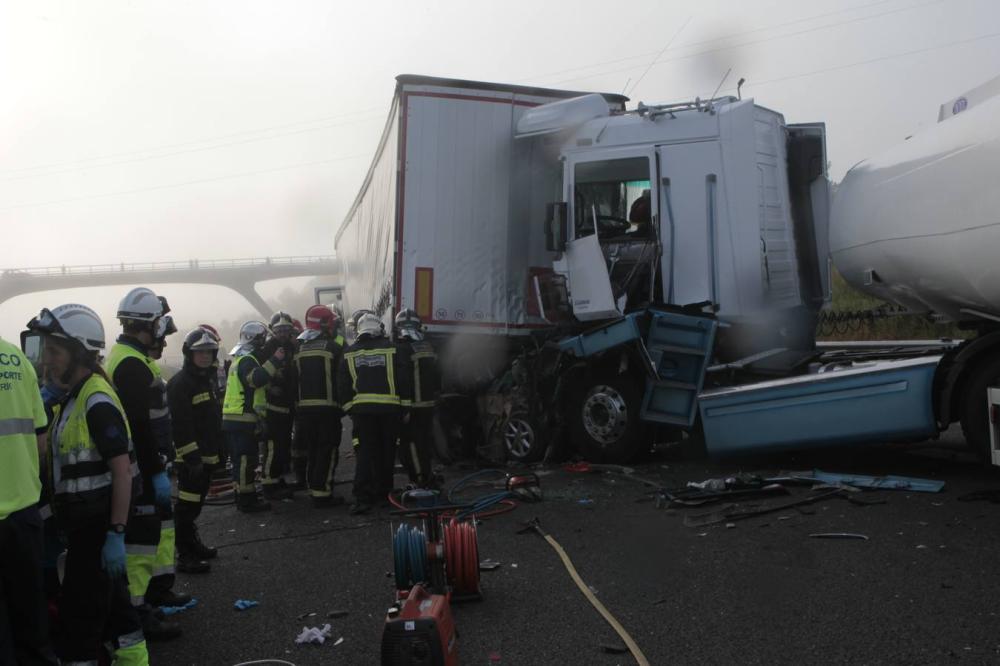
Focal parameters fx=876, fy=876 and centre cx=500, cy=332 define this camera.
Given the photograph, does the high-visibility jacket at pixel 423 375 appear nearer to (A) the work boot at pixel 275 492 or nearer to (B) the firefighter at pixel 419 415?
(B) the firefighter at pixel 419 415

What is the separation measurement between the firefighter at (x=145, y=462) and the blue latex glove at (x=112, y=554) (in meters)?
0.43

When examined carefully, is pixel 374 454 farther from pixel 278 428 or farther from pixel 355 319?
pixel 355 319

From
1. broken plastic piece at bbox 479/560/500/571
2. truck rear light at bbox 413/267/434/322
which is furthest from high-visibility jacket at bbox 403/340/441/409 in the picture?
broken plastic piece at bbox 479/560/500/571

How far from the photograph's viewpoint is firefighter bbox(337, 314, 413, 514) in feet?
26.7

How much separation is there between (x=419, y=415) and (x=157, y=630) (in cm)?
410

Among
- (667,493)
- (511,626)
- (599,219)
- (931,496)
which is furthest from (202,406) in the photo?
(931,496)

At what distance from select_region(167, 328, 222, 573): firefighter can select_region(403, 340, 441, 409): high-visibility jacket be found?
2.44m

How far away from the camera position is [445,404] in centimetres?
1076

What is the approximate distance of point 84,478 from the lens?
380 cm

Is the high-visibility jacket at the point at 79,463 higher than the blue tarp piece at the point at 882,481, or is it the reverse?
the high-visibility jacket at the point at 79,463

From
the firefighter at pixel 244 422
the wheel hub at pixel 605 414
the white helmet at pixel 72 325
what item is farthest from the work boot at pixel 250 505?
the white helmet at pixel 72 325

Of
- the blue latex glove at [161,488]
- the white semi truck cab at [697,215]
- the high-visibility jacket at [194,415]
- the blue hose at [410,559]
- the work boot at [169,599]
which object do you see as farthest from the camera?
the white semi truck cab at [697,215]

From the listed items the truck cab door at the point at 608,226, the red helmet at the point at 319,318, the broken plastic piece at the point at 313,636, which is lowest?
the broken plastic piece at the point at 313,636

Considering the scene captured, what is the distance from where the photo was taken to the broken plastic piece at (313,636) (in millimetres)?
4574
